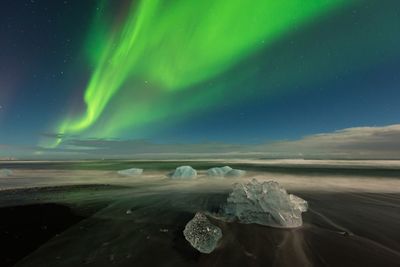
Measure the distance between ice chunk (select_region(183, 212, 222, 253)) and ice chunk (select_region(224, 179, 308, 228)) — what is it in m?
2.10

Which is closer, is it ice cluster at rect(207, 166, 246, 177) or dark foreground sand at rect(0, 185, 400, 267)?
dark foreground sand at rect(0, 185, 400, 267)

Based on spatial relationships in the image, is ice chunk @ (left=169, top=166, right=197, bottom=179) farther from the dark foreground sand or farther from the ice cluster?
the dark foreground sand

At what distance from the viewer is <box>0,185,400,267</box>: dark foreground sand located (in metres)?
5.16

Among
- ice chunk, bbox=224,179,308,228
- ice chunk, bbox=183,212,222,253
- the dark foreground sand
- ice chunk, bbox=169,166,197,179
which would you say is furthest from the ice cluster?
ice chunk, bbox=183,212,222,253

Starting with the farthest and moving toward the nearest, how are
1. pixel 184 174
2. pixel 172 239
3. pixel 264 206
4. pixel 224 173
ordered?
pixel 224 173 < pixel 184 174 < pixel 264 206 < pixel 172 239

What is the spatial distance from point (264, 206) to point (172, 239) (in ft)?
10.4

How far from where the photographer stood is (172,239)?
20.9 feet

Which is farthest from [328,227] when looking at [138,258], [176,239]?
[138,258]

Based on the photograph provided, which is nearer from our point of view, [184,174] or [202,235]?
[202,235]

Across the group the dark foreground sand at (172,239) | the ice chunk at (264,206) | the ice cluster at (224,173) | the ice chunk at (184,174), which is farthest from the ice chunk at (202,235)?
the ice cluster at (224,173)

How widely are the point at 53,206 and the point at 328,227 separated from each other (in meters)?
10.4

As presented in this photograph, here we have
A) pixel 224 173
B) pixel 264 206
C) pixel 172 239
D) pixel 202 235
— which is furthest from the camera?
pixel 224 173

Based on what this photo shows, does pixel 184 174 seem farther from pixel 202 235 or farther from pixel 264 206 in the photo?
pixel 202 235

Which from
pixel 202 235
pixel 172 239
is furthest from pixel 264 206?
pixel 172 239
